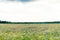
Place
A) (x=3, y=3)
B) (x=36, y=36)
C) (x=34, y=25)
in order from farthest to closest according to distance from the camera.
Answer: (x=3, y=3) < (x=34, y=25) < (x=36, y=36)

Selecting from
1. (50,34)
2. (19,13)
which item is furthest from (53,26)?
(19,13)

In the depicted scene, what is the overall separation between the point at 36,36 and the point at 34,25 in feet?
0.65

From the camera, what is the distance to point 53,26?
4.40 feet

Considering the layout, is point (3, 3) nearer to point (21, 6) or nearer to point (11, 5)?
point (11, 5)

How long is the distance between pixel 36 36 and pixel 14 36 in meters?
0.18

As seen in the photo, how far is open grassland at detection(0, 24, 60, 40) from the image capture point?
1.15m

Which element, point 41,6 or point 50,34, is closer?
point 50,34

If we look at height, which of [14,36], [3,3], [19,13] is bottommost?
[14,36]

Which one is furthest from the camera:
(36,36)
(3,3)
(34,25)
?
(3,3)

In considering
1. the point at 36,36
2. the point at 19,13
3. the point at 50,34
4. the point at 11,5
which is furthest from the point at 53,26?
the point at 11,5

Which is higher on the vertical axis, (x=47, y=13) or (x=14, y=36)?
(x=47, y=13)

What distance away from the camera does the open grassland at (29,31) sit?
115cm

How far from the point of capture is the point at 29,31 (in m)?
1.27

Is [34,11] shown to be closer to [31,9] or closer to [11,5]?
[31,9]
